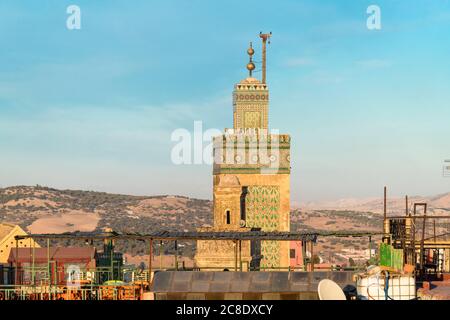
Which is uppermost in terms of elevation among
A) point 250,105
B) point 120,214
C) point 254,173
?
point 250,105

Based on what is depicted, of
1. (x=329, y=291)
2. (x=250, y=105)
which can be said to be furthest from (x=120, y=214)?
(x=329, y=291)

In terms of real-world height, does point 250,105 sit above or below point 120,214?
above

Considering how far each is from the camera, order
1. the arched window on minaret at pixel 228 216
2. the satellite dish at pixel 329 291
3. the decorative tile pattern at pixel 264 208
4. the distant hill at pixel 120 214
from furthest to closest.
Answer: the distant hill at pixel 120 214, the decorative tile pattern at pixel 264 208, the arched window on minaret at pixel 228 216, the satellite dish at pixel 329 291

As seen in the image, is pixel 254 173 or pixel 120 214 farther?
pixel 120 214

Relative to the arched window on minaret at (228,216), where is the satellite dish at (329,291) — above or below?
Result: below

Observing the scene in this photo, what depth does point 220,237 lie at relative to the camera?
40.3 metres

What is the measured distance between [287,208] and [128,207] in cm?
8760

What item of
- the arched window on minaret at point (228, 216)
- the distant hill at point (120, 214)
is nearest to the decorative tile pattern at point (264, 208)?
the arched window on minaret at point (228, 216)

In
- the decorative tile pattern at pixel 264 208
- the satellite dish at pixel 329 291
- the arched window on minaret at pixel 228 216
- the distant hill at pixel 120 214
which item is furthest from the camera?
the distant hill at pixel 120 214

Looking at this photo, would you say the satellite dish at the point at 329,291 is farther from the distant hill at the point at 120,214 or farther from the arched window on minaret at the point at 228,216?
the distant hill at the point at 120,214

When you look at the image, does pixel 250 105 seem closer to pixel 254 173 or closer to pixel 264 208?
pixel 254 173

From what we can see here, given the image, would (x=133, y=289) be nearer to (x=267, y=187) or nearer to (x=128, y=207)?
(x=267, y=187)

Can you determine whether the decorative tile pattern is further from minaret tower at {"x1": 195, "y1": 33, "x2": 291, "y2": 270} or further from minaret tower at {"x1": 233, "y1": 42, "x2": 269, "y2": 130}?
minaret tower at {"x1": 233, "y1": 42, "x2": 269, "y2": 130}

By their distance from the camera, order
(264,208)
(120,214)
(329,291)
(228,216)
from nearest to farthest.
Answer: (329,291)
(228,216)
(264,208)
(120,214)
